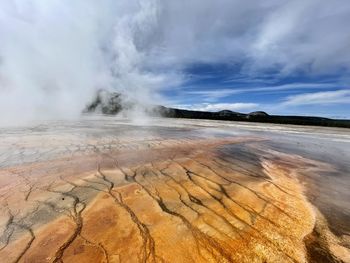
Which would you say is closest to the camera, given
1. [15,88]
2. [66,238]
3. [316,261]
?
[316,261]

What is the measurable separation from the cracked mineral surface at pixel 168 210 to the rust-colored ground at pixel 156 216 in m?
0.01

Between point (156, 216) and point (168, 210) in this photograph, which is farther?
point (168, 210)

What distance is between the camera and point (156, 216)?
332 centimetres

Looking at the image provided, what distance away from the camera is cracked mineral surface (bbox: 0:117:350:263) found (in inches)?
102

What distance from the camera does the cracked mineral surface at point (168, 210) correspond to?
8.46ft

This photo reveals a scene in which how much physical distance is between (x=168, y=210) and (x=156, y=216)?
0.23m

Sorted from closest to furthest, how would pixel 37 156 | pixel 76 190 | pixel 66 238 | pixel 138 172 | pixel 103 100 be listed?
pixel 66 238, pixel 76 190, pixel 138 172, pixel 37 156, pixel 103 100

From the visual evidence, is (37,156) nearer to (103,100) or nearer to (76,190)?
(76,190)

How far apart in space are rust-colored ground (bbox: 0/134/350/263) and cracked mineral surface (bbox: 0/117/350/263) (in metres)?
0.01

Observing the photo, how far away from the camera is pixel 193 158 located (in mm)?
6879

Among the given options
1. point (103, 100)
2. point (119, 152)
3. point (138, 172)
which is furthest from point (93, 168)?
point (103, 100)

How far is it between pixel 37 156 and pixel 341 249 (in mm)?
6708

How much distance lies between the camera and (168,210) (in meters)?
3.49

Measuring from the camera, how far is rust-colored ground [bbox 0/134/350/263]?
256cm
